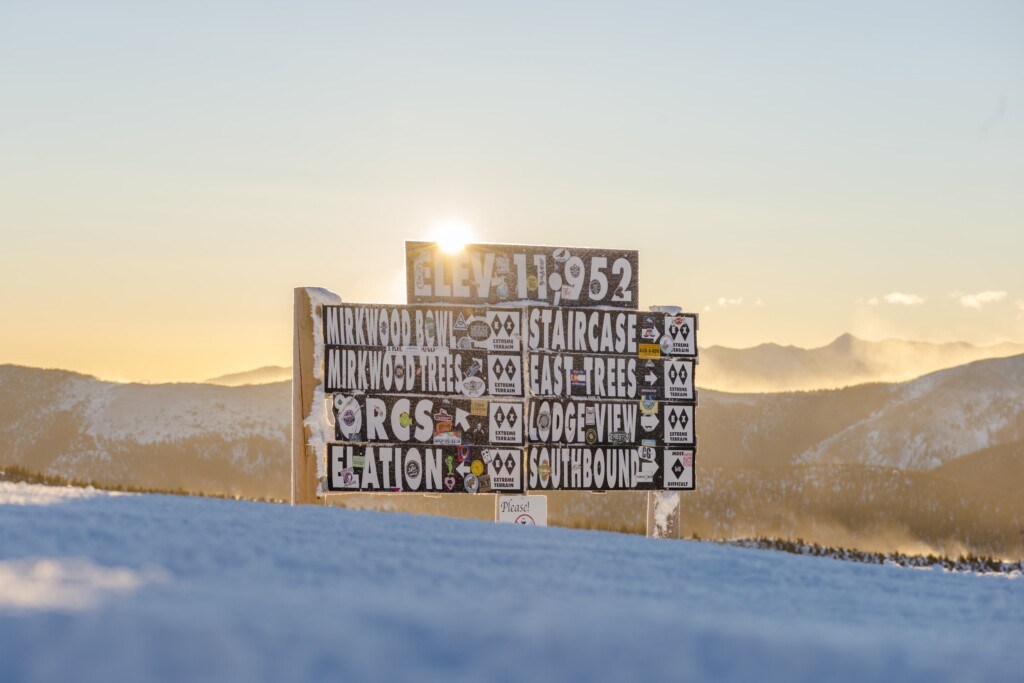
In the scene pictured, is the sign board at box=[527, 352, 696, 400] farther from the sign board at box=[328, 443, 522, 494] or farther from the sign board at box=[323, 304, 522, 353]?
the sign board at box=[328, 443, 522, 494]

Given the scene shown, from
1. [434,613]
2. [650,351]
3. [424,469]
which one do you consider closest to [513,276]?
[650,351]

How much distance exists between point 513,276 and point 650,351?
192cm

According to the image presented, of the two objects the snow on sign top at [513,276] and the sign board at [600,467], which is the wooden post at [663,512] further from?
the snow on sign top at [513,276]

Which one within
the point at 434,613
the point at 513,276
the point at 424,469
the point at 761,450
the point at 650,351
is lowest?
the point at 761,450

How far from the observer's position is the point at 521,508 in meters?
12.6

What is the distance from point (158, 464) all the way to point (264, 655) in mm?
51307

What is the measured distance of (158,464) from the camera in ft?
161

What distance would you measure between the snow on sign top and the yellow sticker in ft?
1.78

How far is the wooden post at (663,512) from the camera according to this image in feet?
43.4

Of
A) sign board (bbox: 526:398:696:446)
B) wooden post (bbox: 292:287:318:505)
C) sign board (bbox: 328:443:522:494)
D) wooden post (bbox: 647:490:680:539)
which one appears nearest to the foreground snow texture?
wooden post (bbox: 292:287:318:505)

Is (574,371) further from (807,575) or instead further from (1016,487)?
(1016,487)

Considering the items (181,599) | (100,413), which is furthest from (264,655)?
(100,413)

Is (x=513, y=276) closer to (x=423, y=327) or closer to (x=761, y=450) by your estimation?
(x=423, y=327)

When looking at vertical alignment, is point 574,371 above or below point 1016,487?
above
